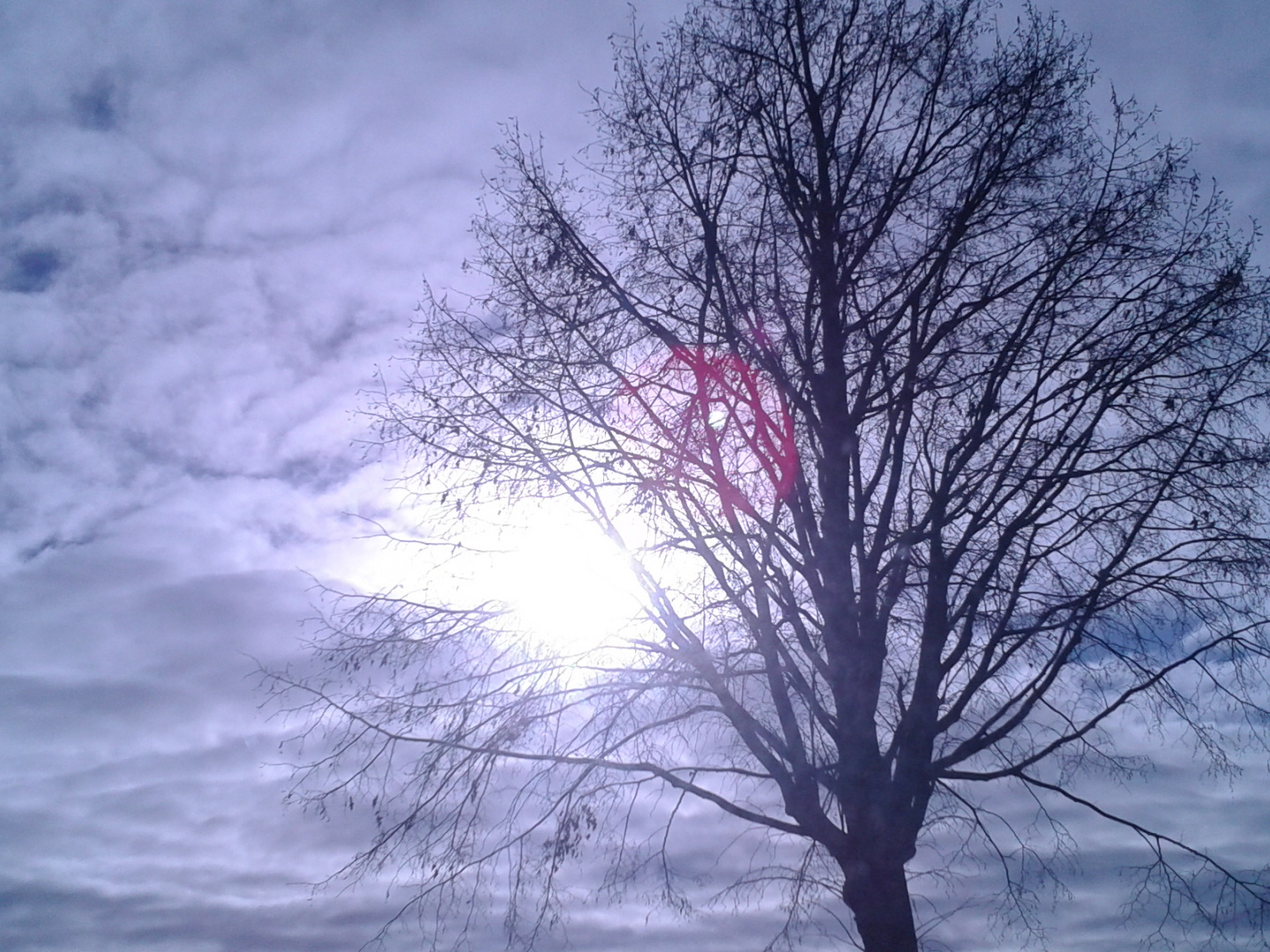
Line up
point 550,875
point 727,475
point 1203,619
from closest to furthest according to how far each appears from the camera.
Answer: point 550,875 < point 1203,619 < point 727,475

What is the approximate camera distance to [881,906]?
6434 mm

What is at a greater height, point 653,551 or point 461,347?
point 461,347

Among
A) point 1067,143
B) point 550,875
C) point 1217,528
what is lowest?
point 550,875

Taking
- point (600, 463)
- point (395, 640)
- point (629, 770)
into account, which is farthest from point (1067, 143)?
point (395, 640)

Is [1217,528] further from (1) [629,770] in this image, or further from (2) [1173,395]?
(1) [629,770]

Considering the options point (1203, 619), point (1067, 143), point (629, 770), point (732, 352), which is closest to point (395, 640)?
point (629, 770)

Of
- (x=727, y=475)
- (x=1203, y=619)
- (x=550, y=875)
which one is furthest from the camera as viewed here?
(x=727, y=475)

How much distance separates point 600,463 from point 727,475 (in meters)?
0.95

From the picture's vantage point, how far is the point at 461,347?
316 inches

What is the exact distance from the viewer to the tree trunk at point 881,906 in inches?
250

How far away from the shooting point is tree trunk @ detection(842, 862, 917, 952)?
6.36 meters

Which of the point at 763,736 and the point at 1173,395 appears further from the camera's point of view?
the point at 1173,395

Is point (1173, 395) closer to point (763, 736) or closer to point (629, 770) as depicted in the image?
point (763, 736)

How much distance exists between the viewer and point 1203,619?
7230mm
